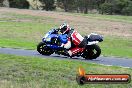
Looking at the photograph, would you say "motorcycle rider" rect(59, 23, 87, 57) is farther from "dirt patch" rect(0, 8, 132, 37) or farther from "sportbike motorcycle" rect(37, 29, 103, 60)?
"dirt patch" rect(0, 8, 132, 37)

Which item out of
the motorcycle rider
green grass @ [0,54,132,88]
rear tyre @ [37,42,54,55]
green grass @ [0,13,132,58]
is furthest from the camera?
green grass @ [0,13,132,58]

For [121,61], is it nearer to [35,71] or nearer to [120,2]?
[35,71]

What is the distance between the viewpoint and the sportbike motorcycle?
1945 cm

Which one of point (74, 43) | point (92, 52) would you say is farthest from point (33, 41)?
point (92, 52)

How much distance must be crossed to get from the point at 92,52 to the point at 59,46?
1.66 meters

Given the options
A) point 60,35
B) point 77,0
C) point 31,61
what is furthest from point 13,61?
point 77,0

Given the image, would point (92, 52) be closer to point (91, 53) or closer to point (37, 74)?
point (91, 53)

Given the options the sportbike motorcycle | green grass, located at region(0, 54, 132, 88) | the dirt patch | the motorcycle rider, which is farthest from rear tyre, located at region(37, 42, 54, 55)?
the dirt patch

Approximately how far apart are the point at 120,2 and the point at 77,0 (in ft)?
42.5

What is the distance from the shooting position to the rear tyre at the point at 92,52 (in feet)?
63.7

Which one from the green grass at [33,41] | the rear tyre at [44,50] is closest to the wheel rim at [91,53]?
the rear tyre at [44,50]

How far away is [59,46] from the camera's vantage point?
20.1 metres

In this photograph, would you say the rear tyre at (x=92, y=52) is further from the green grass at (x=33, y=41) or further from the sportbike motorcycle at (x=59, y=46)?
the green grass at (x=33, y=41)

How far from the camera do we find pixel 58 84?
11.2 meters
